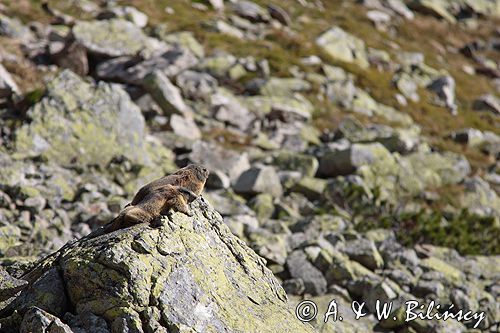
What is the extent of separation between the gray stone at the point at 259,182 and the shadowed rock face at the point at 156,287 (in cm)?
1243

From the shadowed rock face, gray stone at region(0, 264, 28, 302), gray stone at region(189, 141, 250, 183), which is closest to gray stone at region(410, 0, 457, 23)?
gray stone at region(189, 141, 250, 183)

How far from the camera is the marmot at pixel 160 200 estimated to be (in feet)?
27.5

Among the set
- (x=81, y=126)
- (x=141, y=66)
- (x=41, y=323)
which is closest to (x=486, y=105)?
(x=141, y=66)

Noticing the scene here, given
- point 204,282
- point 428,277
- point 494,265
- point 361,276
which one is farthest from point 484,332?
point 204,282

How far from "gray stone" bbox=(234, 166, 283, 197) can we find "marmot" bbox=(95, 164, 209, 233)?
12.0 m

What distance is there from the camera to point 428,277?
17016 mm

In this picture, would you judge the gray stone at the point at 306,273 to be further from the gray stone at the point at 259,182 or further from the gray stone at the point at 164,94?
the gray stone at the point at 164,94

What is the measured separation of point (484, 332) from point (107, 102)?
1369cm

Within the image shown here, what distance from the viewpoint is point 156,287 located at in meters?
7.53

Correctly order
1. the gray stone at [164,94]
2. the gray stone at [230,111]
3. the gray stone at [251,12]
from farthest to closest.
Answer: the gray stone at [251,12]
the gray stone at [230,111]
the gray stone at [164,94]

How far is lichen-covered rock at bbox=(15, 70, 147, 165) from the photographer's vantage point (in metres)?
19.0

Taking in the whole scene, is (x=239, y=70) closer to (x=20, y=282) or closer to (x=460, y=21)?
(x=20, y=282)

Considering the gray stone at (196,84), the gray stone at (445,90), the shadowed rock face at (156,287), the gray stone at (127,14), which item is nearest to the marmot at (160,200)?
the shadowed rock face at (156,287)

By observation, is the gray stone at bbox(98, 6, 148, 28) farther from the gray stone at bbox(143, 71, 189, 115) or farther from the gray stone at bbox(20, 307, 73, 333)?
the gray stone at bbox(20, 307, 73, 333)
